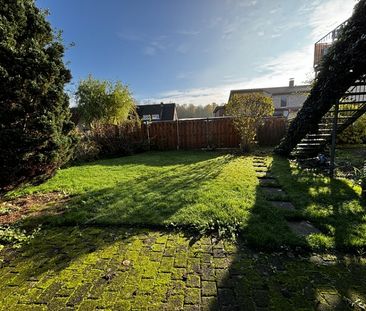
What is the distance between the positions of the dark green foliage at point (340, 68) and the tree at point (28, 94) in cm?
549

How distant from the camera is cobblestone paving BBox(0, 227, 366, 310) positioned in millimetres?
1776

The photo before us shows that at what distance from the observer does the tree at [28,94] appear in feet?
10.5

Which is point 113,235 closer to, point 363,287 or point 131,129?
point 363,287

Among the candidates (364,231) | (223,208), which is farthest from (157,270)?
(364,231)

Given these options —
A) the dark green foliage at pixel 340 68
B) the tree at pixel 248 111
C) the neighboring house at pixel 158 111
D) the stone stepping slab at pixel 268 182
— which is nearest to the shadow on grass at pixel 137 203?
the stone stepping slab at pixel 268 182

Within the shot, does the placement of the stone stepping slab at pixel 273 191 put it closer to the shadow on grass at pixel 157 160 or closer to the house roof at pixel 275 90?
the shadow on grass at pixel 157 160

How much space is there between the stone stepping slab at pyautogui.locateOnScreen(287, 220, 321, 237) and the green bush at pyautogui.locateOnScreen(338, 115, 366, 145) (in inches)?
357

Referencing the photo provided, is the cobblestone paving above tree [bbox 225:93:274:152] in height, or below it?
below

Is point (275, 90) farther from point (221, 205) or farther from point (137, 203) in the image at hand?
point (137, 203)

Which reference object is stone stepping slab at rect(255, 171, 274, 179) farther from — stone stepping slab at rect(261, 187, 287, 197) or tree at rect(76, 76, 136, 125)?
tree at rect(76, 76, 136, 125)

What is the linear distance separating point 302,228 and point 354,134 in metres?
9.82

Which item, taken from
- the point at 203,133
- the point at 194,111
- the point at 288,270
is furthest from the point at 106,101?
the point at 194,111

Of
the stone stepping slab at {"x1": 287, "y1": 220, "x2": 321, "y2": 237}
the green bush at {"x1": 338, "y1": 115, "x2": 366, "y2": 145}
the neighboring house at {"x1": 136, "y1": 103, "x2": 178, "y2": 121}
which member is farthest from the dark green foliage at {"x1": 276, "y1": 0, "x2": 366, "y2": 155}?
→ the neighboring house at {"x1": 136, "y1": 103, "x2": 178, "y2": 121}

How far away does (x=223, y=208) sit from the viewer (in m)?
3.52
